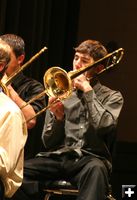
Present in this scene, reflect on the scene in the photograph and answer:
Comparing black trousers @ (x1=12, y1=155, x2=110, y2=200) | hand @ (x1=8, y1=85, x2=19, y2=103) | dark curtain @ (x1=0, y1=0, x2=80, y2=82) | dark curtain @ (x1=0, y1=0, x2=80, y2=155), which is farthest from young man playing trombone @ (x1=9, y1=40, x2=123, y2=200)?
dark curtain @ (x1=0, y1=0, x2=80, y2=82)

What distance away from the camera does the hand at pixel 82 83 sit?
142 inches

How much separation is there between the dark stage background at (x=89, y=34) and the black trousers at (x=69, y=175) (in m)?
1.31

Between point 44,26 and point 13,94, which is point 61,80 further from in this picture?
point 44,26

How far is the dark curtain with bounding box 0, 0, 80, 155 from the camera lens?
4703 mm

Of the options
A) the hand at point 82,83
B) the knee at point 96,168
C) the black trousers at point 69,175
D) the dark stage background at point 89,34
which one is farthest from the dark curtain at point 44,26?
the knee at point 96,168

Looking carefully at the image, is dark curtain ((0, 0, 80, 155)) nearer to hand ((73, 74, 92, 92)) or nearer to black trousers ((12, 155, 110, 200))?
black trousers ((12, 155, 110, 200))

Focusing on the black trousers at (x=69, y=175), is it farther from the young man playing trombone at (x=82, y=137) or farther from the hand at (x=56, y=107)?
the hand at (x=56, y=107)

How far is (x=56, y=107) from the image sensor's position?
3.71 m

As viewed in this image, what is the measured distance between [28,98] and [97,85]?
1.58ft

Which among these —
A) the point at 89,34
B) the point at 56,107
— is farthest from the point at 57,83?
the point at 89,34

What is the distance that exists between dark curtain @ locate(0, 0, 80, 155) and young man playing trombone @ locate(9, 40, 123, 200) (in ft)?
Answer: 1.95

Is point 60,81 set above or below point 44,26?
below

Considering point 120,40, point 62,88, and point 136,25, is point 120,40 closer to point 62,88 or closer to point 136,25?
point 136,25

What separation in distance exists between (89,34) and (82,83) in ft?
6.82
